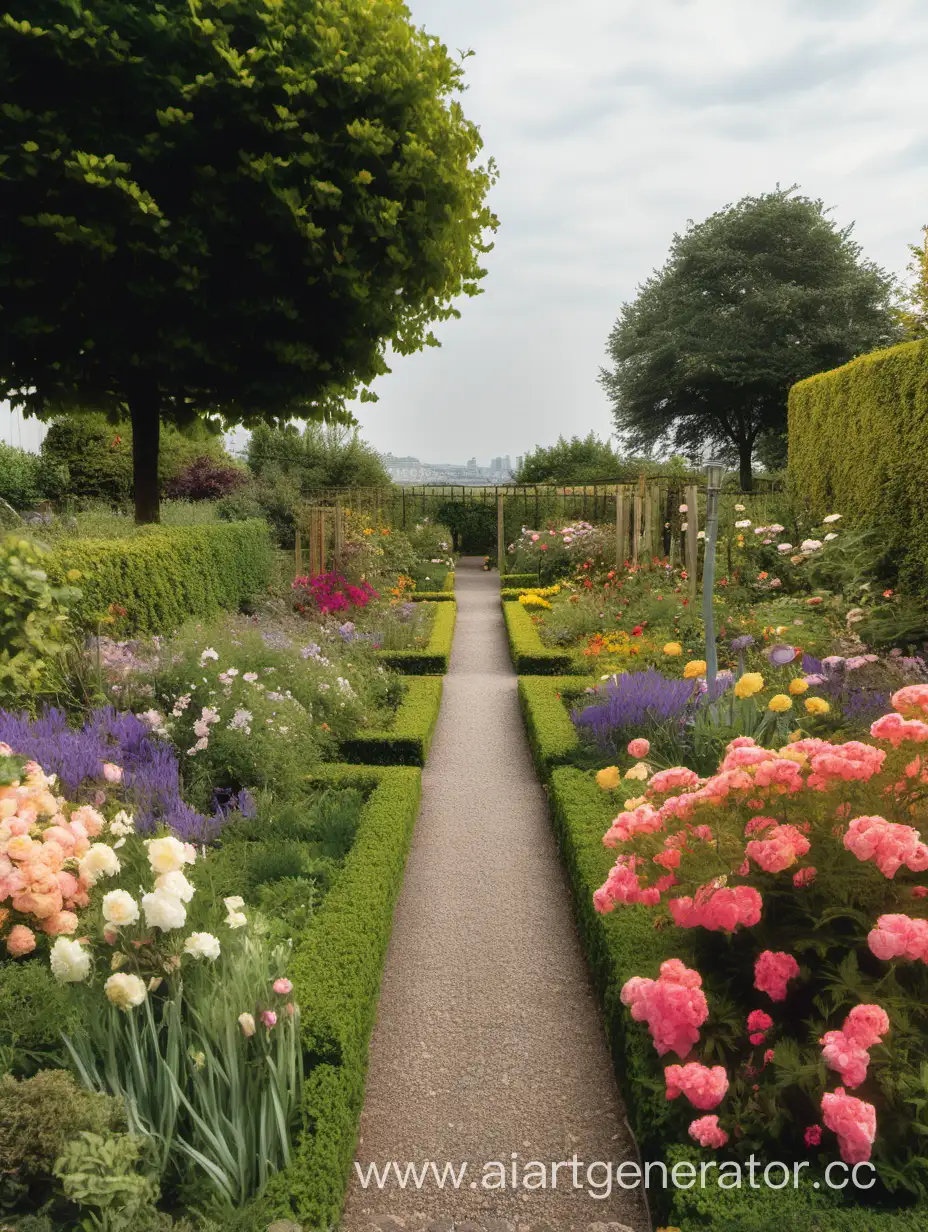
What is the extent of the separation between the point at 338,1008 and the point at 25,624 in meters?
3.47

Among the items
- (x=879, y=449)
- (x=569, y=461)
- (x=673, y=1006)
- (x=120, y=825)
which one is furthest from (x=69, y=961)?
(x=569, y=461)

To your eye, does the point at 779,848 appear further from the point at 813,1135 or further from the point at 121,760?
the point at 121,760

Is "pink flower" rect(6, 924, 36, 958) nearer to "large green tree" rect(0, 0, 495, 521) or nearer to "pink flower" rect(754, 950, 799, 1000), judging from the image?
"pink flower" rect(754, 950, 799, 1000)

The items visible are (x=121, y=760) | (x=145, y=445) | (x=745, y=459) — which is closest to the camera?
(x=121, y=760)

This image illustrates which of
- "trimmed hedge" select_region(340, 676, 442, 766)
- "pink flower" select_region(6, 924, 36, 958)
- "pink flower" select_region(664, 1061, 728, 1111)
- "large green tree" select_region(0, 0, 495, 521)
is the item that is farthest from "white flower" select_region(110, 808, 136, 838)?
"large green tree" select_region(0, 0, 495, 521)

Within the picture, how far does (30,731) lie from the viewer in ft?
16.7

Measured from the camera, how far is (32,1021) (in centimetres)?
274

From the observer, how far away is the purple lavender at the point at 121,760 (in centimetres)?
458

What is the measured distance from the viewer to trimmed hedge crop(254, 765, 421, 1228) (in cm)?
252

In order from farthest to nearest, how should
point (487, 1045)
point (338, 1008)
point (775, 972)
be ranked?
point (487, 1045), point (338, 1008), point (775, 972)

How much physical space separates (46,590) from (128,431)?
597 inches

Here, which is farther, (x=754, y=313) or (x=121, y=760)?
(x=754, y=313)

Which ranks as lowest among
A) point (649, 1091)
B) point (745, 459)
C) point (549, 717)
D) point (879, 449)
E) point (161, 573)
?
point (649, 1091)

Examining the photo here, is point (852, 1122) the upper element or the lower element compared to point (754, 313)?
lower
